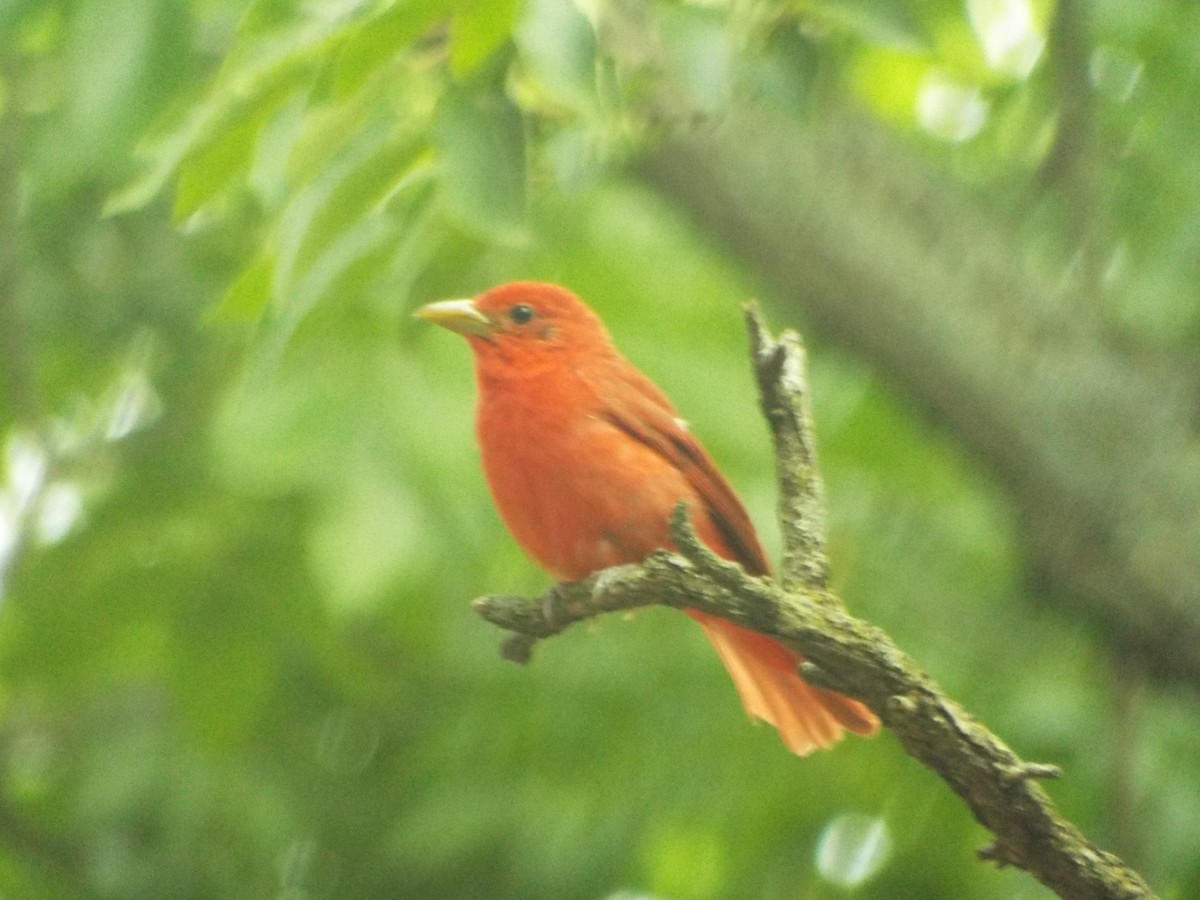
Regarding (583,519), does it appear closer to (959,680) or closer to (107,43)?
(107,43)

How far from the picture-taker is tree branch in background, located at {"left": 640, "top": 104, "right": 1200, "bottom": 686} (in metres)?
5.30

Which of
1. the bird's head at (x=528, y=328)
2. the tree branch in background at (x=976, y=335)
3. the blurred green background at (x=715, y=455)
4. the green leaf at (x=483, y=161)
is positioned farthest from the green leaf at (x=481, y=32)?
the tree branch in background at (x=976, y=335)

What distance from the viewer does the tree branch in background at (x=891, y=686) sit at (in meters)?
2.28

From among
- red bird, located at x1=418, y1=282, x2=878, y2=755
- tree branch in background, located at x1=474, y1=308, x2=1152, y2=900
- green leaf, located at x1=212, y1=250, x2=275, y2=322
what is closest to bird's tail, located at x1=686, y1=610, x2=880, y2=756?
red bird, located at x1=418, y1=282, x2=878, y2=755

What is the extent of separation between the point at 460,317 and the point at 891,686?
4.86 ft

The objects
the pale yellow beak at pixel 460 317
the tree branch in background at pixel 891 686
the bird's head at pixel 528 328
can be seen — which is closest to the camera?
the tree branch in background at pixel 891 686

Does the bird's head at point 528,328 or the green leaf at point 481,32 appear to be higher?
the green leaf at point 481,32

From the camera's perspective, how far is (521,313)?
3.63 m

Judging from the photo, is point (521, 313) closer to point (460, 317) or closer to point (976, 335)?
point (460, 317)

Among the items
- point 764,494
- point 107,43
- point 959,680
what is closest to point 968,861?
point 959,680

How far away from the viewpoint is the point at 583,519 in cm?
338

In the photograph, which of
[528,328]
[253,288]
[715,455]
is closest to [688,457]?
[528,328]

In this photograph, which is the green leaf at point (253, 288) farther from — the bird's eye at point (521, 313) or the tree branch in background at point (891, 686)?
the tree branch in background at point (891, 686)

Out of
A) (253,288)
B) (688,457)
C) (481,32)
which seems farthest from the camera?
(688,457)
